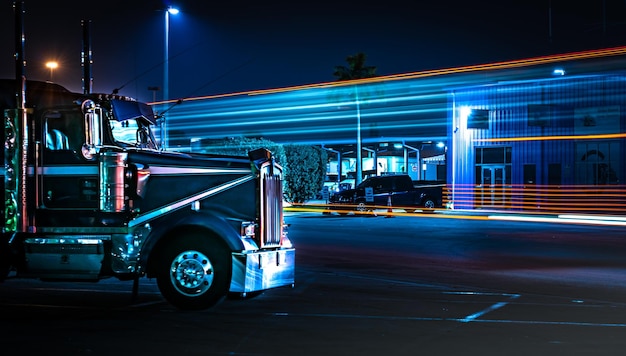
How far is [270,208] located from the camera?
971 cm

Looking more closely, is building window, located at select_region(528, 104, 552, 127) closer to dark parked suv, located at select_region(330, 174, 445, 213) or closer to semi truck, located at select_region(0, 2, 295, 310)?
dark parked suv, located at select_region(330, 174, 445, 213)

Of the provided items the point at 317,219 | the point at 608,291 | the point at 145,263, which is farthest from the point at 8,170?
the point at 317,219

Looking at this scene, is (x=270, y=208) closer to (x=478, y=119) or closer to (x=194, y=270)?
(x=194, y=270)

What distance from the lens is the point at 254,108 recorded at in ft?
113

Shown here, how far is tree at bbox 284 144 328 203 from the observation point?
35.6m

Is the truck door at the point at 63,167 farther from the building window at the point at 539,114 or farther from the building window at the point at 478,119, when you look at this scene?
the building window at the point at 478,119

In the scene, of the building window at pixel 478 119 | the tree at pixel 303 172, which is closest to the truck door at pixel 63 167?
the tree at pixel 303 172

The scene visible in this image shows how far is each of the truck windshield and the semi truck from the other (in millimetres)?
36

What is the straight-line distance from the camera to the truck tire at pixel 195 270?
9.20 meters

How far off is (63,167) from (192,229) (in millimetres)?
1881

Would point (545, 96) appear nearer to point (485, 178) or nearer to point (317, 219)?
point (485, 178)

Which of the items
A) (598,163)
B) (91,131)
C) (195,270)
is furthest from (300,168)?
(195,270)

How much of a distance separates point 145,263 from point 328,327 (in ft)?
8.20

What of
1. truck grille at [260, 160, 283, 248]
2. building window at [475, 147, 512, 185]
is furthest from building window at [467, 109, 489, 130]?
truck grille at [260, 160, 283, 248]
